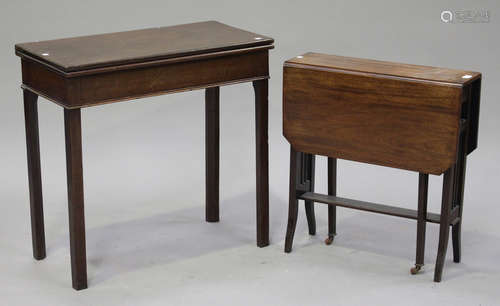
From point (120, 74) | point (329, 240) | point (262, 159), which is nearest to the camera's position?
point (120, 74)

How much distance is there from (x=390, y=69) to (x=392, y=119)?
0.21 metres

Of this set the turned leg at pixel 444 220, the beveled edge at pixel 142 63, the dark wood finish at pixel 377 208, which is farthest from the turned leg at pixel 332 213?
the beveled edge at pixel 142 63

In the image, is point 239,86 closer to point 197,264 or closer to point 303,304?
point 197,264

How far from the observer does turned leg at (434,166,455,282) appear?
4395mm

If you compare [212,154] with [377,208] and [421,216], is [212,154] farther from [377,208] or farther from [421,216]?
[421,216]

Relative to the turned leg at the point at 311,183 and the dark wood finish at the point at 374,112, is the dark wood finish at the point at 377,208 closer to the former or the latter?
the turned leg at the point at 311,183

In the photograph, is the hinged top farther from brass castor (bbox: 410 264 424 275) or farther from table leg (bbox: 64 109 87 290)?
table leg (bbox: 64 109 87 290)

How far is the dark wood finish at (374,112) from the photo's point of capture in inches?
169

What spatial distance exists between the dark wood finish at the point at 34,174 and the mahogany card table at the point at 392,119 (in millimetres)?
1065

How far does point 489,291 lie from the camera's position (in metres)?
4.44

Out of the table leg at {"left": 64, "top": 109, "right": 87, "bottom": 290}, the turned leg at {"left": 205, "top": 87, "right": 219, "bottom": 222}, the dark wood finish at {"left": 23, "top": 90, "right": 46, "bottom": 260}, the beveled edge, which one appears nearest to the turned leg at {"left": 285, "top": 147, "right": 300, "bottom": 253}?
the turned leg at {"left": 205, "top": 87, "right": 219, "bottom": 222}

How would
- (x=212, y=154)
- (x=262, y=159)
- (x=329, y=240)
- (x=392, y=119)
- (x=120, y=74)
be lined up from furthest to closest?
(x=212, y=154) → (x=329, y=240) → (x=262, y=159) → (x=392, y=119) → (x=120, y=74)

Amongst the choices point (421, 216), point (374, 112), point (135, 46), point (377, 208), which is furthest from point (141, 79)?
point (421, 216)

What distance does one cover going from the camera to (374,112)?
4.42m
